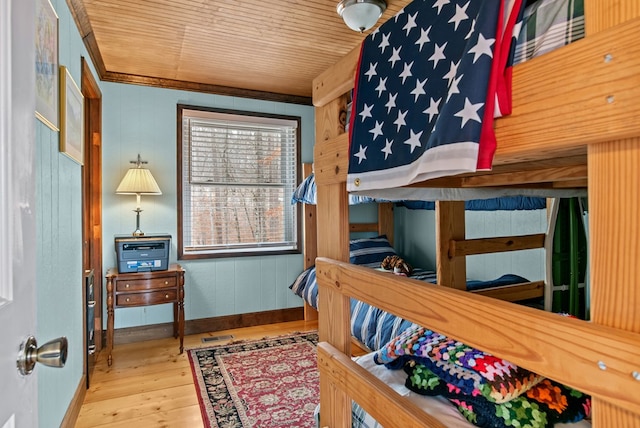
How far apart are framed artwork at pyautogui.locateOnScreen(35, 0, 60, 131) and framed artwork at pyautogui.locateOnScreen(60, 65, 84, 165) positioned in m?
0.05

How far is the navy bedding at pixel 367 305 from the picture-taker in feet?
7.62

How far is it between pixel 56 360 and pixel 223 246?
3.07 meters

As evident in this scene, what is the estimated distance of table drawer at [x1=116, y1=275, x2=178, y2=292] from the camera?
115 inches

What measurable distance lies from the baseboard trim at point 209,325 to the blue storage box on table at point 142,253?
0.72 meters

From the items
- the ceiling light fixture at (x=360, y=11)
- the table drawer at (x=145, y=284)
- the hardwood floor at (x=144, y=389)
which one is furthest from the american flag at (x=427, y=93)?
the table drawer at (x=145, y=284)

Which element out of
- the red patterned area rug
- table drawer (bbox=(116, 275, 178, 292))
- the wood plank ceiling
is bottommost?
the red patterned area rug

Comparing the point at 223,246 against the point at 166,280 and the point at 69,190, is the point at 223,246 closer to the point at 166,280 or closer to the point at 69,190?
the point at 166,280

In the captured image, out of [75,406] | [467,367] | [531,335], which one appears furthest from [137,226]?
[531,335]

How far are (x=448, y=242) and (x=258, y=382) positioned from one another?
158 cm

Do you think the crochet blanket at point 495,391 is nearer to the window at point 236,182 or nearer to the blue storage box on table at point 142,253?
the blue storage box on table at point 142,253

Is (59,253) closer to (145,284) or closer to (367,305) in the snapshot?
(145,284)

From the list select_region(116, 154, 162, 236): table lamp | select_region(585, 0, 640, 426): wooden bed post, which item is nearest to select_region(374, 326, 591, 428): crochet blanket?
select_region(585, 0, 640, 426): wooden bed post

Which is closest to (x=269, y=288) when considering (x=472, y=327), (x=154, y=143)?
(x=154, y=143)

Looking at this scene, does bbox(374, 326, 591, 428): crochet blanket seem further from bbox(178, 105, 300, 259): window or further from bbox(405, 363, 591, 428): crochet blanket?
bbox(178, 105, 300, 259): window
